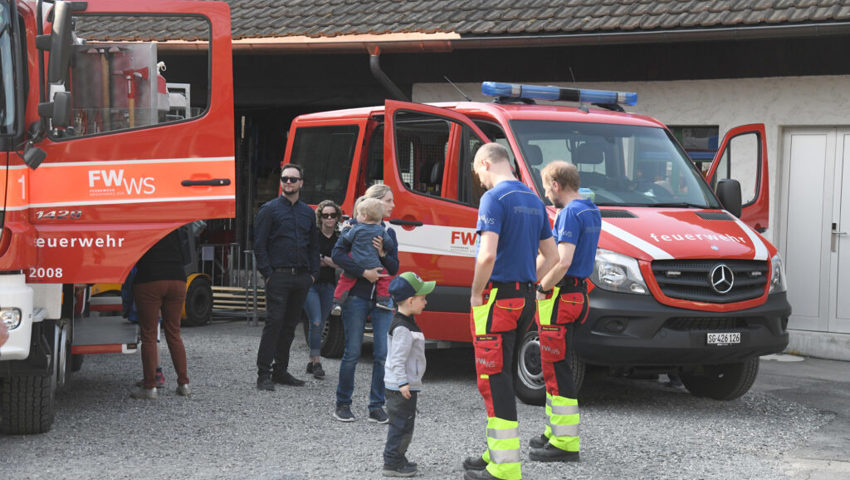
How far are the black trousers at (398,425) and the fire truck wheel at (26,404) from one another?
88.7 inches

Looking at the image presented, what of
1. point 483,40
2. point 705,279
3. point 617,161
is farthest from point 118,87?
point 483,40

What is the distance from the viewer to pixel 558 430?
6.73 m

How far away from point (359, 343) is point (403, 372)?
1.58m

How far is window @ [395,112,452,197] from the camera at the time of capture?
9.30 m

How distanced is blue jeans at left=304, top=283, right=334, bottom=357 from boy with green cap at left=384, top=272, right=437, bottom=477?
11.7 ft

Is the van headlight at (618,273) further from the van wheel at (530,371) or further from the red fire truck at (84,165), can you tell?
the red fire truck at (84,165)

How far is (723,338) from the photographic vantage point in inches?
315

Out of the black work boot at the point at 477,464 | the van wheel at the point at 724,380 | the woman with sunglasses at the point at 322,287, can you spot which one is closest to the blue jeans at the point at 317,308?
the woman with sunglasses at the point at 322,287

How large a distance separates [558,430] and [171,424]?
2.62 m

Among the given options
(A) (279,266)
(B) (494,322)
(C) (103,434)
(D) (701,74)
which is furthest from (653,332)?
(D) (701,74)

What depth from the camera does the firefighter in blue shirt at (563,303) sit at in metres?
6.73

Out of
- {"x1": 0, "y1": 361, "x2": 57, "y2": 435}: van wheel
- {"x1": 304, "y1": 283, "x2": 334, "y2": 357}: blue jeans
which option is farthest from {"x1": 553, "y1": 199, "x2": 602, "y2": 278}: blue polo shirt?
{"x1": 304, "y1": 283, "x2": 334, "y2": 357}: blue jeans

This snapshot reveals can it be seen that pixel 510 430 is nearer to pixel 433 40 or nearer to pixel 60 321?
pixel 60 321

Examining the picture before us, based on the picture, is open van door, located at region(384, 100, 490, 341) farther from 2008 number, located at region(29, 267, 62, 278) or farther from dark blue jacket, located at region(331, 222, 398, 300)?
2008 number, located at region(29, 267, 62, 278)
